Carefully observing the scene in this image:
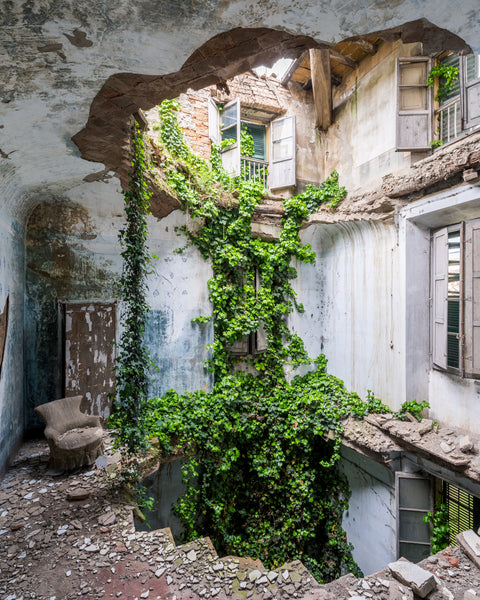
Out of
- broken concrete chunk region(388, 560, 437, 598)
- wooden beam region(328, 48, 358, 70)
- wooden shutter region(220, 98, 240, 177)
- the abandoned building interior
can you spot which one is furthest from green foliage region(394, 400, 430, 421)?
wooden beam region(328, 48, 358, 70)

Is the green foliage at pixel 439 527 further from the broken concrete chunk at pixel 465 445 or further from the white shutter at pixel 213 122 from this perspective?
the white shutter at pixel 213 122

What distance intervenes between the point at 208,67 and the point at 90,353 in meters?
4.62

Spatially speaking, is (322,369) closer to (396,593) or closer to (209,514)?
(209,514)

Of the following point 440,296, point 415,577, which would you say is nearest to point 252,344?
point 440,296

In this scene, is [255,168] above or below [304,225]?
above

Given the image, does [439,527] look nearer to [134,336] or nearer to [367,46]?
[134,336]

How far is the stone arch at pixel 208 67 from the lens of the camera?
2020 millimetres

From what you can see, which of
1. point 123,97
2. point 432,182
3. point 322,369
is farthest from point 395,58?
point 322,369

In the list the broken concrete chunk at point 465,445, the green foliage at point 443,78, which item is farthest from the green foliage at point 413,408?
the green foliage at point 443,78

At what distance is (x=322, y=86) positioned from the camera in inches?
285

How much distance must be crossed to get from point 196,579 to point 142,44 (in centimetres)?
447

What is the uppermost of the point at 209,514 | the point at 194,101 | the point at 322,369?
the point at 194,101

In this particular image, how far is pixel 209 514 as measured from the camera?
229 inches

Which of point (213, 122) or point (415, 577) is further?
point (213, 122)
